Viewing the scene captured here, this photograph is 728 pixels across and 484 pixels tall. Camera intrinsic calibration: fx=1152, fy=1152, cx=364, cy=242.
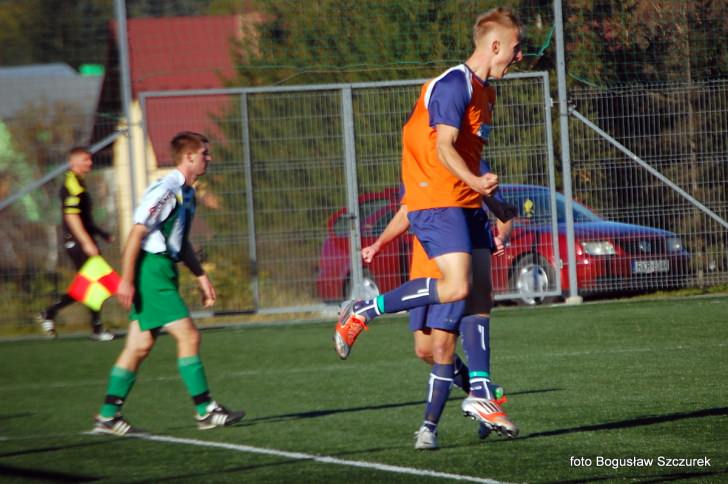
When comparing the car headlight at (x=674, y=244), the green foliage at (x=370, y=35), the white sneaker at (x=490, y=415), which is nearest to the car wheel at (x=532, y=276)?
the car headlight at (x=674, y=244)

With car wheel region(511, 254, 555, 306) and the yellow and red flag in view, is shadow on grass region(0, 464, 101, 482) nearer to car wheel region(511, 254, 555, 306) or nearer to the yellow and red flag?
the yellow and red flag

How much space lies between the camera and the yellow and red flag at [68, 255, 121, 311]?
29.3ft

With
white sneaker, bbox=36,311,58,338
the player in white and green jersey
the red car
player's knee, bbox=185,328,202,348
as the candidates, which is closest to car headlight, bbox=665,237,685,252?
the red car

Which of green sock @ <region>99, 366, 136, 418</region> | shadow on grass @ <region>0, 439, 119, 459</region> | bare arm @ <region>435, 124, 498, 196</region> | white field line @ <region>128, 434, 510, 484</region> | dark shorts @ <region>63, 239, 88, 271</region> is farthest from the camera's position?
dark shorts @ <region>63, 239, 88, 271</region>

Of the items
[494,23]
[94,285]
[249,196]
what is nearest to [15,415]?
[94,285]

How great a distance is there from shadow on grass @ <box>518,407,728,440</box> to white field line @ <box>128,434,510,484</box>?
1006 mm

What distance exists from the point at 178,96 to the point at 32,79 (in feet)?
16.5

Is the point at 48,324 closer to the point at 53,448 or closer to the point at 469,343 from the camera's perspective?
the point at 53,448

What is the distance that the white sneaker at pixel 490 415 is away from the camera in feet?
19.2

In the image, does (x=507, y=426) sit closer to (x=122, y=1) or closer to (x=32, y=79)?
(x=122, y=1)

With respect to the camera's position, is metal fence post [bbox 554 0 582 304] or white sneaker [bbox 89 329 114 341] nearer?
white sneaker [bbox 89 329 114 341]

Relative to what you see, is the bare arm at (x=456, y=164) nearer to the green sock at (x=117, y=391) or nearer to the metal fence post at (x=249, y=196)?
the green sock at (x=117, y=391)

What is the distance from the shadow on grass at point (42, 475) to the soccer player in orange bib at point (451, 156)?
1947 millimetres

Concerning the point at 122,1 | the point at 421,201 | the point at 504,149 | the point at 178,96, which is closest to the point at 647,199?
the point at 504,149
